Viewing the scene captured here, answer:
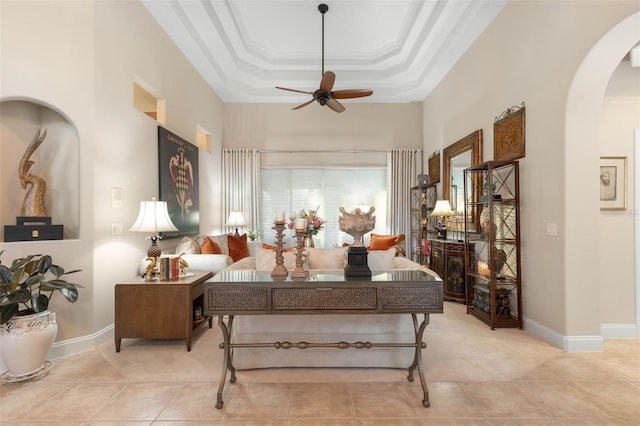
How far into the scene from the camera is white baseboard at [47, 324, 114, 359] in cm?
273

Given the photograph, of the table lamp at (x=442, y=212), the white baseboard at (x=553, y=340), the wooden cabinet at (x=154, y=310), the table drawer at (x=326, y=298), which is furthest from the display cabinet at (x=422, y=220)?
the wooden cabinet at (x=154, y=310)

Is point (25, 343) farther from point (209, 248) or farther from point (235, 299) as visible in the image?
point (209, 248)

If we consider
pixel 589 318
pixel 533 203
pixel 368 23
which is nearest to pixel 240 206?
pixel 368 23

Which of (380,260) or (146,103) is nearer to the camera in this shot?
(380,260)

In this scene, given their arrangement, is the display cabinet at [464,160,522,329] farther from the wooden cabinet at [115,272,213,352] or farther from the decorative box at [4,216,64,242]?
the decorative box at [4,216,64,242]

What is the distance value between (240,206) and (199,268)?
3.20m

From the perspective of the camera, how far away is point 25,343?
2.29 meters

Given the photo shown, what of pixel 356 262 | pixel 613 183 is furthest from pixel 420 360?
pixel 613 183

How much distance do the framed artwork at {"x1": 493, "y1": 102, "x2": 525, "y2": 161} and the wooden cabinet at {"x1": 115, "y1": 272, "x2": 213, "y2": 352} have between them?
12.3 feet

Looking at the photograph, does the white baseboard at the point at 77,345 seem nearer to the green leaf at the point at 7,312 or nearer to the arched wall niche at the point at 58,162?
the green leaf at the point at 7,312

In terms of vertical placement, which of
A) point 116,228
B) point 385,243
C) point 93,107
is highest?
point 93,107

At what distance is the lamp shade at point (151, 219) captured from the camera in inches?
122

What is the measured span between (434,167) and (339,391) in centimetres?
494

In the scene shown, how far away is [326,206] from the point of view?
6.97 metres
